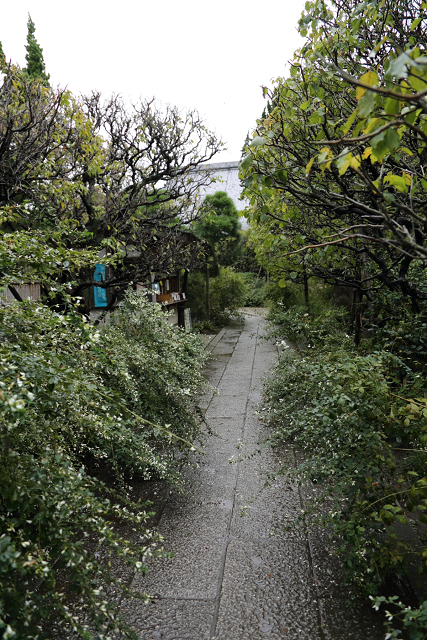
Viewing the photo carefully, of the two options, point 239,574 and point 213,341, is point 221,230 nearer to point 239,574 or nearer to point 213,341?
point 213,341

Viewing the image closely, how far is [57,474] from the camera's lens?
1.45 meters

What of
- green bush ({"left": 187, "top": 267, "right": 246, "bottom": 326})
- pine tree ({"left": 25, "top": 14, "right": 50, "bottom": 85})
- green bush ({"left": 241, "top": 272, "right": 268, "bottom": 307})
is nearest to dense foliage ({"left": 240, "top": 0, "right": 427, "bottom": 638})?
green bush ({"left": 187, "top": 267, "right": 246, "bottom": 326})

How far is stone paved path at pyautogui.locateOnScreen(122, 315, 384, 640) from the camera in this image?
187cm

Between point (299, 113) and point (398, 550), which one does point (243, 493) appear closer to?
point (398, 550)

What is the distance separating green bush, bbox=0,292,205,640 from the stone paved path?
0.25 metres

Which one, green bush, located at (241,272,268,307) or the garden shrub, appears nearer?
the garden shrub

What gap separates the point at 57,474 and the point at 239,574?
1.31m

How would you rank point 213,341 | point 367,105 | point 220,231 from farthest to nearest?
point 220,231 → point 213,341 → point 367,105

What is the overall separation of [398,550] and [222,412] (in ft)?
10.3

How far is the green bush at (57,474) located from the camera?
1.29 m

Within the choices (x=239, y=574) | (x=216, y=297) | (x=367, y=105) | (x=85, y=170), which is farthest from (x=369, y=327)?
(x=216, y=297)

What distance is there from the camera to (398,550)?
183 centimetres

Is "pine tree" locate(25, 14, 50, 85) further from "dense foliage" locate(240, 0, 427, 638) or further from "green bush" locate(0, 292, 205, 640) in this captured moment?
"green bush" locate(0, 292, 205, 640)

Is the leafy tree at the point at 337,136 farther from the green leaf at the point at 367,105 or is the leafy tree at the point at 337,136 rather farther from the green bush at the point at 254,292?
the green bush at the point at 254,292
